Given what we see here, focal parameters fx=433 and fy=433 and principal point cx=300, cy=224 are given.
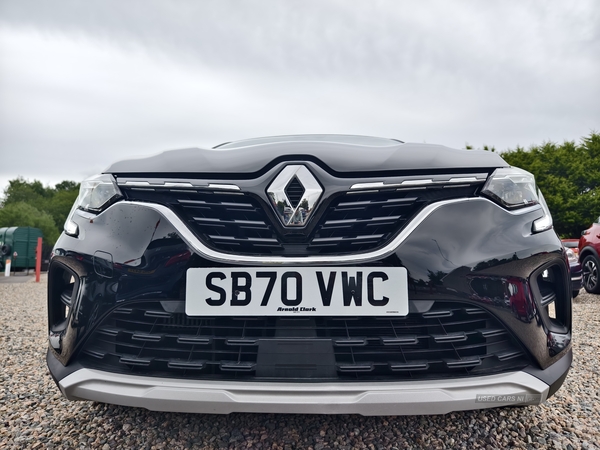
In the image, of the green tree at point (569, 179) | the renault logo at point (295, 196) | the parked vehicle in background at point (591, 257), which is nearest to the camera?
the renault logo at point (295, 196)

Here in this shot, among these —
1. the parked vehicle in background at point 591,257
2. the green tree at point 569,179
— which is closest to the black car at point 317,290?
the parked vehicle in background at point 591,257

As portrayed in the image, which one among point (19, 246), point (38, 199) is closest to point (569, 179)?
point (19, 246)

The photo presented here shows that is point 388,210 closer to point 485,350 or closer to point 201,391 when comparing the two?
point 485,350

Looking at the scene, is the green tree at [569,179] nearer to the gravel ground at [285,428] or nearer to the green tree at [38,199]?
the gravel ground at [285,428]

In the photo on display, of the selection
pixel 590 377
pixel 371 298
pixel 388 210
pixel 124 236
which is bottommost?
pixel 590 377

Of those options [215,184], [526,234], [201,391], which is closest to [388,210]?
[526,234]

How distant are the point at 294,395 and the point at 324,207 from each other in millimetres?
576

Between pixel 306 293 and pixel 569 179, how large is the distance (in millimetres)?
31081

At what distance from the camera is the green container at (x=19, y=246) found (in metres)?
16.7

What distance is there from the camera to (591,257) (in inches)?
251

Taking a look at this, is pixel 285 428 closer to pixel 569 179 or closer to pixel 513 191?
pixel 513 191

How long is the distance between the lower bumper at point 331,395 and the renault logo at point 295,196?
0.51 meters

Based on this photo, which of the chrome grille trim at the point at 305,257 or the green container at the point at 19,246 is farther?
the green container at the point at 19,246

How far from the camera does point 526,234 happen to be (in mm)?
1412
